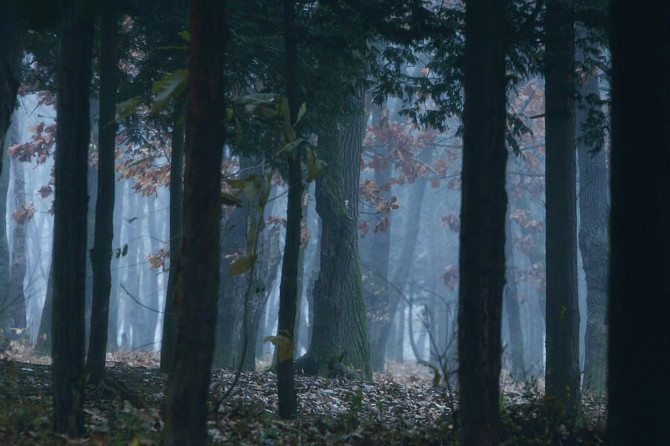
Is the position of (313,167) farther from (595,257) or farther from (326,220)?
(595,257)

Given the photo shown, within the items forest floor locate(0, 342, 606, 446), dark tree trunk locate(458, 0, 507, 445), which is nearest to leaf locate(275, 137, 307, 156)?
dark tree trunk locate(458, 0, 507, 445)

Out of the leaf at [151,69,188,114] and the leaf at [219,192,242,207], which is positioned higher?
the leaf at [151,69,188,114]

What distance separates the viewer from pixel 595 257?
763 inches

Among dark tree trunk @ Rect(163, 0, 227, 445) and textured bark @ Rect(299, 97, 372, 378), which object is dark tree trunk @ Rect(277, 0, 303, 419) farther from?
textured bark @ Rect(299, 97, 372, 378)

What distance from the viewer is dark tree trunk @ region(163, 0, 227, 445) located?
595 cm

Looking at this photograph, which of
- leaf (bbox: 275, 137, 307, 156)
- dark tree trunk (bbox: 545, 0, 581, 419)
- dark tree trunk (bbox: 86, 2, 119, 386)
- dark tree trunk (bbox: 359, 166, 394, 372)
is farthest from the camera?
dark tree trunk (bbox: 359, 166, 394, 372)

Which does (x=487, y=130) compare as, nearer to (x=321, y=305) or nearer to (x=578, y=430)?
(x=578, y=430)

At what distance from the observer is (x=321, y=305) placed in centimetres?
Answer: 1608

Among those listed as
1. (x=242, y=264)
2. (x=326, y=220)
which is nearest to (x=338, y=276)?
(x=326, y=220)

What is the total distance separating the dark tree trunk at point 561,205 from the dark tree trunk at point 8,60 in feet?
22.3

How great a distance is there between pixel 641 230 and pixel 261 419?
487 centimetres

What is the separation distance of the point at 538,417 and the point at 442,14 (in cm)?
650

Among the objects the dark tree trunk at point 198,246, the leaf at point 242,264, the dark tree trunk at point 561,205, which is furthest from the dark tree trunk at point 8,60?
the dark tree trunk at point 561,205

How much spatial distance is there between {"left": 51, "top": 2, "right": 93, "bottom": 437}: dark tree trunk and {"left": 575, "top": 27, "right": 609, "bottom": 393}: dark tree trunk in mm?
13579
